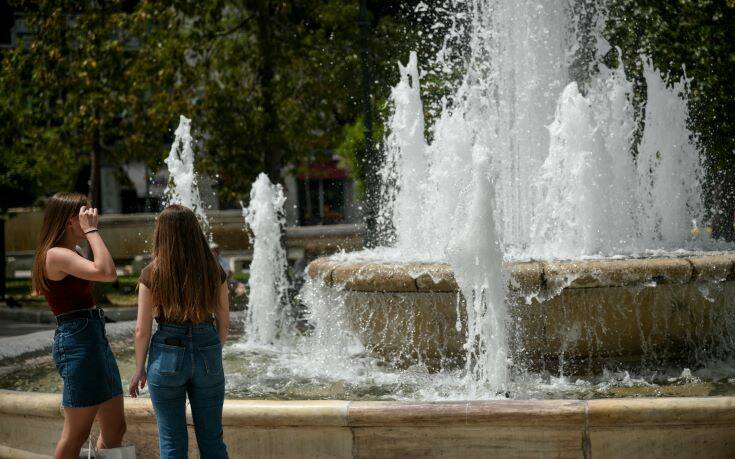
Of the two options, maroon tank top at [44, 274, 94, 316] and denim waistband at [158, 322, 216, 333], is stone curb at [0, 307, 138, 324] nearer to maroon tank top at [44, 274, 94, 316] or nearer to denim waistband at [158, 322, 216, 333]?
maroon tank top at [44, 274, 94, 316]

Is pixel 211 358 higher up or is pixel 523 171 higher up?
pixel 523 171

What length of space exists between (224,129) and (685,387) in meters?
12.9

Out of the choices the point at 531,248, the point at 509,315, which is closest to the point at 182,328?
the point at 509,315

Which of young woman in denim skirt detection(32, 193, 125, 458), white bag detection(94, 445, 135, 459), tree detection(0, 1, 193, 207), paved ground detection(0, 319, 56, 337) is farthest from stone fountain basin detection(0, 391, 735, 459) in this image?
tree detection(0, 1, 193, 207)

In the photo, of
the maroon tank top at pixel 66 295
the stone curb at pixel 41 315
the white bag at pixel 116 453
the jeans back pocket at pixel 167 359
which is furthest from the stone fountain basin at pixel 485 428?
the stone curb at pixel 41 315

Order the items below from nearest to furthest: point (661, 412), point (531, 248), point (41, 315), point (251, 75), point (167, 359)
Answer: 1. point (167, 359)
2. point (661, 412)
3. point (531, 248)
4. point (41, 315)
5. point (251, 75)

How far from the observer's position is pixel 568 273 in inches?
248

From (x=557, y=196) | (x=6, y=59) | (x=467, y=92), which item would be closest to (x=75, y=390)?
(x=557, y=196)

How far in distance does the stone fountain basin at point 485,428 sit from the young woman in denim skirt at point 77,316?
0.62 metres

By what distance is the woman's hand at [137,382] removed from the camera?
14.0 ft

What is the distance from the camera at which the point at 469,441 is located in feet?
16.1

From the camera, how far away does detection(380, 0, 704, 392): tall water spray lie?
633 cm

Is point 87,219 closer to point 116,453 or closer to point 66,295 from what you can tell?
point 66,295

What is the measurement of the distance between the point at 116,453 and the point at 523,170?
5.34 metres
